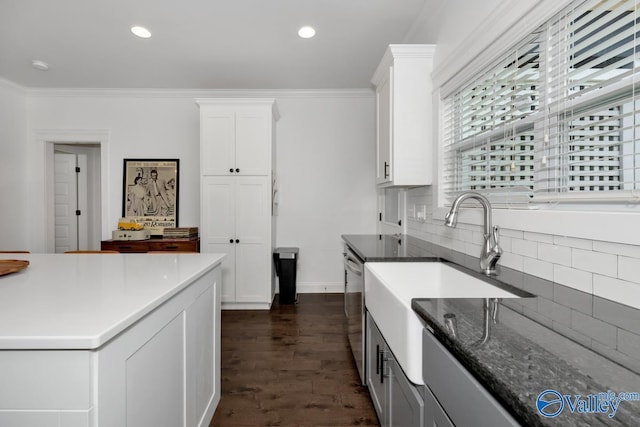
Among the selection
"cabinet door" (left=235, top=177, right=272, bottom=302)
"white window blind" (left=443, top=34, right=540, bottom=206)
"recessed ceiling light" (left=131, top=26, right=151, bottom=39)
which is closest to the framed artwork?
"cabinet door" (left=235, top=177, right=272, bottom=302)

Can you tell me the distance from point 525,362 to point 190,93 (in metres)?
4.69

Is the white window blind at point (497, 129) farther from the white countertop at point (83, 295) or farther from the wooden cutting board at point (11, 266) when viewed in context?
the wooden cutting board at point (11, 266)

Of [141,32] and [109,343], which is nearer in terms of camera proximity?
[109,343]

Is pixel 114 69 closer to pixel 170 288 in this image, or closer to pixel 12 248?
pixel 12 248

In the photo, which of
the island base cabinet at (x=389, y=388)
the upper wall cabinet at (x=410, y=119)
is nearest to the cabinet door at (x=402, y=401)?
the island base cabinet at (x=389, y=388)

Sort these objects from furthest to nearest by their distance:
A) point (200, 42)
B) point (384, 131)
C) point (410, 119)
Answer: point (200, 42) < point (384, 131) < point (410, 119)

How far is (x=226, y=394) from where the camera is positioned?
209 cm

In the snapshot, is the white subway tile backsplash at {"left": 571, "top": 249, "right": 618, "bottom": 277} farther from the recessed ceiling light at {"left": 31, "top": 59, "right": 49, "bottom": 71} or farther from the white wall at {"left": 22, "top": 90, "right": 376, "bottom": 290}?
the recessed ceiling light at {"left": 31, "top": 59, "right": 49, "bottom": 71}

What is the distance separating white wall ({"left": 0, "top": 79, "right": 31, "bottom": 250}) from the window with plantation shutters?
5293 mm

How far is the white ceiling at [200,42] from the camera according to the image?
257 centimetres

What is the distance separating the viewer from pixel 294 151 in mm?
Result: 4402

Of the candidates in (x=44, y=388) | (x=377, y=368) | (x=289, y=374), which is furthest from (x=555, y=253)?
(x=289, y=374)

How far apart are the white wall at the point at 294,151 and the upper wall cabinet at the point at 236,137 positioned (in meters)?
0.62

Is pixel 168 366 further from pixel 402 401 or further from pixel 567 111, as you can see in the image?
pixel 567 111
